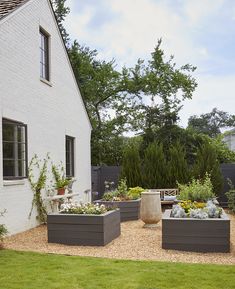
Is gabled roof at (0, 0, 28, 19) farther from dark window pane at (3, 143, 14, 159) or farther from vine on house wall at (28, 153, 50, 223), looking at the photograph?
vine on house wall at (28, 153, 50, 223)

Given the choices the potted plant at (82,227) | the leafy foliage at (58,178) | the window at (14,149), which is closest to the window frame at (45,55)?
the window at (14,149)

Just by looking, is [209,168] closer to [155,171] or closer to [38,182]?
[155,171]

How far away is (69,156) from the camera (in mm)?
14141

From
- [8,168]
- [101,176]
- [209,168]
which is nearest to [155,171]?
[209,168]

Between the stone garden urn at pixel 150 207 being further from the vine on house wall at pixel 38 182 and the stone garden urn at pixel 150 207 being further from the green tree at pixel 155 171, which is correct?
the green tree at pixel 155 171

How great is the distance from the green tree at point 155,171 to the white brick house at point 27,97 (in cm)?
399

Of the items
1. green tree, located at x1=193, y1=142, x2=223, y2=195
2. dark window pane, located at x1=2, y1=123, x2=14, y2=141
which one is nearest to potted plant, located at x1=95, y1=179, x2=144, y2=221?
dark window pane, located at x1=2, y1=123, x2=14, y2=141

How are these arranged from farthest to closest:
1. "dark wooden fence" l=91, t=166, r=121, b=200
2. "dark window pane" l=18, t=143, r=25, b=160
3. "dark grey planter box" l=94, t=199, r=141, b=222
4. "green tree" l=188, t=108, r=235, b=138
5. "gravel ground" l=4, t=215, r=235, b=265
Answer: "green tree" l=188, t=108, r=235, b=138, "dark wooden fence" l=91, t=166, r=121, b=200, "dark grey planter box" l=94, t=199, r=141, b=222, "dark window pane" l=18, t=143, r=25, b=160, "gravel ground" l=4, t=215, r=235, b=265

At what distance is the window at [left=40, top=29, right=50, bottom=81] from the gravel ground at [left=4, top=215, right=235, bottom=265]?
15.0 ft

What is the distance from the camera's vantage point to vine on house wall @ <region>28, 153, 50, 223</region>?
10.2m

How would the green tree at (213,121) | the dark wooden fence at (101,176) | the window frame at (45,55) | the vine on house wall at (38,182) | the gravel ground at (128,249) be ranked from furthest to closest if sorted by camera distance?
the green tree at (213,121) → the dark wooden fence at (101,176) → the window frame at (45,55) → the vine on house wall at (38,182) → the gravel ground at (128,249)

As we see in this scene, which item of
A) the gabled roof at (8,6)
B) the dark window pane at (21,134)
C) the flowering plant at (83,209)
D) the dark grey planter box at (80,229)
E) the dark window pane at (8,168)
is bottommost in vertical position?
the dark grey planter box at (80,229)

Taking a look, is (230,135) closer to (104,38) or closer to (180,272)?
(104,38)

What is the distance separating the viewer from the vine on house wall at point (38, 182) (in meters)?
10.2
